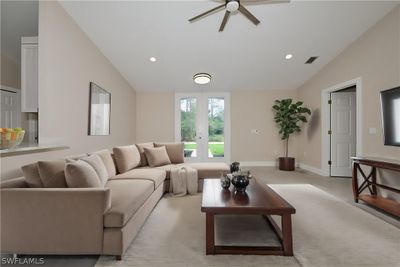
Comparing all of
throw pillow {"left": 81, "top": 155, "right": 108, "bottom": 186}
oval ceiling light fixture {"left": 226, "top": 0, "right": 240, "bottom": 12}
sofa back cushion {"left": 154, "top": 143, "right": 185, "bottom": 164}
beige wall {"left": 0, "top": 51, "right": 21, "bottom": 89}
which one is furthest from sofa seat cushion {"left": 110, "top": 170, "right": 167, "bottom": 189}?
beige wall {"left": 0, "top": 51, "right": 21, "bottom": 89}

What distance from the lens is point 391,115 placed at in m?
3.07

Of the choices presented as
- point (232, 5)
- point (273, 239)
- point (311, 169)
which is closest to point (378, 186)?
point (273, 239)

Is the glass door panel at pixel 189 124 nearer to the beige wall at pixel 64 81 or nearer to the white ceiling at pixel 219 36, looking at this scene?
the white ceiling at pixel 219 36

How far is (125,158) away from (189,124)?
3.47m

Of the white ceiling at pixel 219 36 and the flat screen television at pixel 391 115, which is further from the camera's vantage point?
the white ceiling at pixel 219 36

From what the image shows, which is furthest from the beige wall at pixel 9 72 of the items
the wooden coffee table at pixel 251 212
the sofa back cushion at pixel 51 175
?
the wooden coffee table at pixel 251 212

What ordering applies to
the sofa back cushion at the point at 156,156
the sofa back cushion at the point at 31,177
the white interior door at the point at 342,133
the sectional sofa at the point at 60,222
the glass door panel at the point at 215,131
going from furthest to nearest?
the glass door panel at the point at 215,131 → the white interior door at the point at 342,133 → the sofa back cushion at the point at 156,156 → the sofa back cushion at the point at 31,177 → the sectional sofa at the point at 60,222

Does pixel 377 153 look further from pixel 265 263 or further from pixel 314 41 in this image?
pixel 265 263

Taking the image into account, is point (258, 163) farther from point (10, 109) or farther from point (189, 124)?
point (10, 109)

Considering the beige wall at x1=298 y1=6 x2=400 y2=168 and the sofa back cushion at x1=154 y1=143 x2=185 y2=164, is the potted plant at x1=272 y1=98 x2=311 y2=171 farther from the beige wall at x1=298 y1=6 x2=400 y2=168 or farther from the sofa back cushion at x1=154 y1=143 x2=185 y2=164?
the sofa back cushion at x1=154 y1=143 x2=185 y2=164

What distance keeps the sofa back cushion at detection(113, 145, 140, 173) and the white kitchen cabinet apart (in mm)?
1270

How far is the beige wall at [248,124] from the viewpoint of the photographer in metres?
6.61

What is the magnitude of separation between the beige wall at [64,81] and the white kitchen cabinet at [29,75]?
233mm

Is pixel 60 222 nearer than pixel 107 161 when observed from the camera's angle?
Yes
